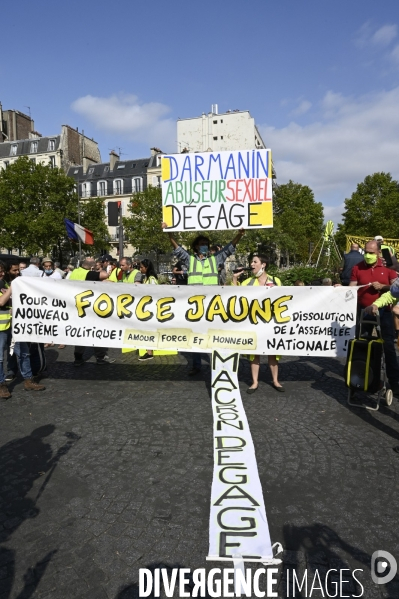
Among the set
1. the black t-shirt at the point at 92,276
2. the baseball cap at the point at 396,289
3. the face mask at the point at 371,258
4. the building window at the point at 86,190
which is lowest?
the baseball cap at the point at 396,289

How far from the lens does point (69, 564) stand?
269cm

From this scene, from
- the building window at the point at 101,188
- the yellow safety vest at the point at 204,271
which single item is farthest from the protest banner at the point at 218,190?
the building window at the point at 101,188

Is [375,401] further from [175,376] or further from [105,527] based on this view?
[105,527]

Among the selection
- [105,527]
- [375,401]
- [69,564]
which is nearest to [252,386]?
[375,401]

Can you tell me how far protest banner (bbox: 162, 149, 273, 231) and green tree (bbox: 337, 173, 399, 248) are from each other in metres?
35.8

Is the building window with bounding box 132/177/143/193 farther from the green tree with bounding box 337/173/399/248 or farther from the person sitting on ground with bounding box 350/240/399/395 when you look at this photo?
the person sitting on ground with bounding box 350/240/399/395

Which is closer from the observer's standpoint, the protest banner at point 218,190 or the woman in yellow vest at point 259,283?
the woman in yellow vest at point 259,283

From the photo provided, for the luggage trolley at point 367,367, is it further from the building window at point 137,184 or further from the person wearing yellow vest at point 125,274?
the building window at point 137,184

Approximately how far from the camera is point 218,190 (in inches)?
273

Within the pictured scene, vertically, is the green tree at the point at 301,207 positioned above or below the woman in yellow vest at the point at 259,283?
above

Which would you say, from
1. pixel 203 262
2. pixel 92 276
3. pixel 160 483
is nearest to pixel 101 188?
pixel 92 276

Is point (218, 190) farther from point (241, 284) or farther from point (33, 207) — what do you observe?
point (33, 207)

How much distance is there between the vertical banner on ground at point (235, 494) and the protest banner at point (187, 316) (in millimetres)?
1026

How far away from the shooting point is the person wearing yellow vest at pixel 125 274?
28.1 ft
